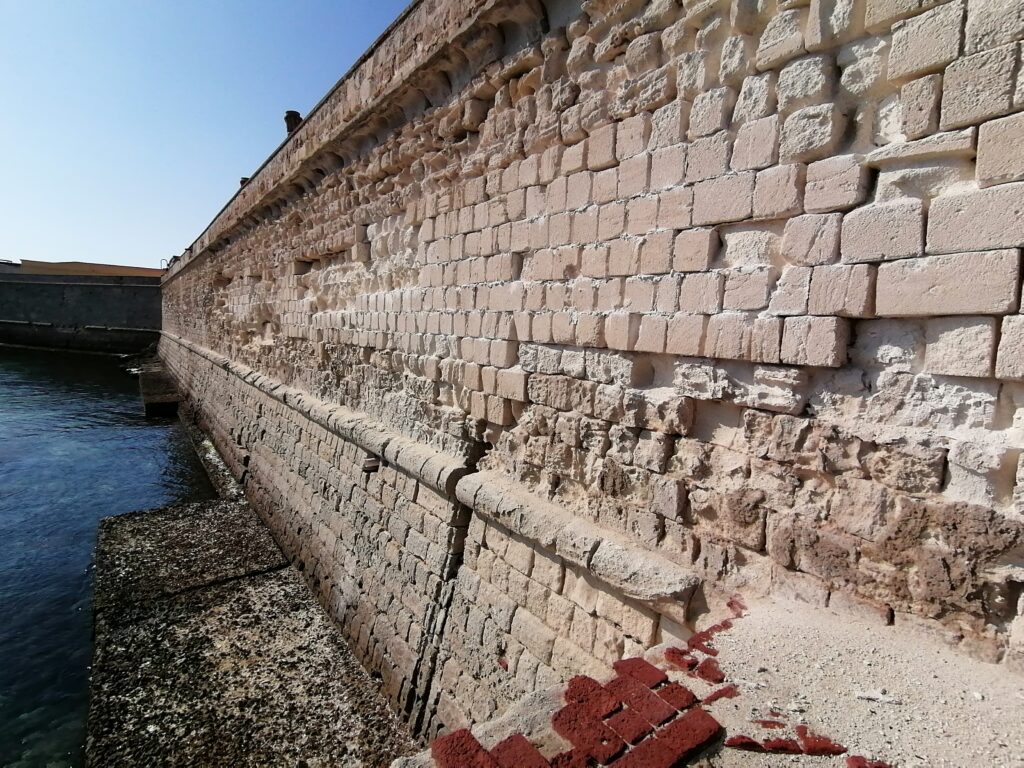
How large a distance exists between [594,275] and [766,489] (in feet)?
4.64

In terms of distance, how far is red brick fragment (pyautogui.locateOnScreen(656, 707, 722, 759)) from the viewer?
68.6 inches

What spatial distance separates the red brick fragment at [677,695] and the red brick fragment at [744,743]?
0.20 m

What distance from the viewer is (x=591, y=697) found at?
2100mm

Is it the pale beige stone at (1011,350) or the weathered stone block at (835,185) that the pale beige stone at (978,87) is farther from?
the pale beige stone at (1011,350)

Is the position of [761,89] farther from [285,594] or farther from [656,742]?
[285,594]

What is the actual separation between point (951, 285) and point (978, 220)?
0.21m

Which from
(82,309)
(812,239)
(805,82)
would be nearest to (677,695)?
(812,239)

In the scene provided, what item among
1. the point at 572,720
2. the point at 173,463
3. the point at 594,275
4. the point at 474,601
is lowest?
the point at 173,463

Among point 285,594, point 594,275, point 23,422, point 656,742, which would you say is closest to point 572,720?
point 656,742

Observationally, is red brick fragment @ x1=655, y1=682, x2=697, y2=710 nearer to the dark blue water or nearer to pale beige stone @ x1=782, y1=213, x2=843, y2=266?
pale beige stone @ x1=782, y1=213, x2=843, y2=266

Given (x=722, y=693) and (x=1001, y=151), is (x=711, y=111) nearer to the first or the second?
(x=1001, y=151)

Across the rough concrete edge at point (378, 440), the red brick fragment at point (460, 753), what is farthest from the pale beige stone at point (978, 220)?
the rough concrete edge at point (378, 440)

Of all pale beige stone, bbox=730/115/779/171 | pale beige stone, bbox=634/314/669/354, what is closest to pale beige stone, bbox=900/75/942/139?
pale beige stone, bbox=730/115/779/171

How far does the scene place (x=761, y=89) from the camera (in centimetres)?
243
